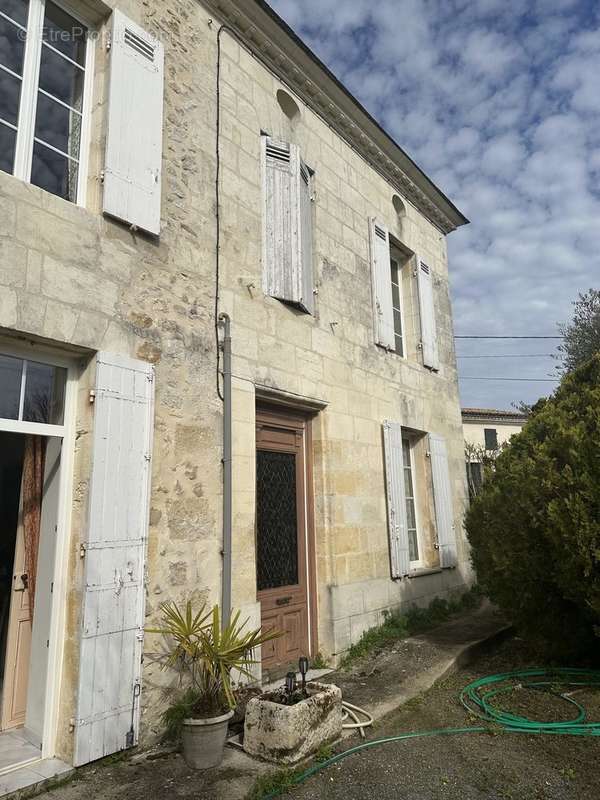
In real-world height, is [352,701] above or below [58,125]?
below

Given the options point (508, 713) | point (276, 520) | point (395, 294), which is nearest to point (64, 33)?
point (276, 520)

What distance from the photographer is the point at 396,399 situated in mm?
7074

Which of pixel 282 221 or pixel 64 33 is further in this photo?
pixel 282 221

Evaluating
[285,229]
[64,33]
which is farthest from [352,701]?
[64,33]

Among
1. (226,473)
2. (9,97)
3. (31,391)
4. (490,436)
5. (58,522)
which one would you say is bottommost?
(58,522)

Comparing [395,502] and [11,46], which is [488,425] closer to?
[395,502]

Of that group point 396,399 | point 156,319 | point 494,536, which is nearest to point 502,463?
point 494,536

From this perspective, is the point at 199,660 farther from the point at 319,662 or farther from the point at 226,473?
the point at 319,662

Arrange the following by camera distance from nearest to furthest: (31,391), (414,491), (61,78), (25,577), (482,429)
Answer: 1. (31,391)
2. (25,577)
3. (61,78)
4. (414,491)
5. (482,429)

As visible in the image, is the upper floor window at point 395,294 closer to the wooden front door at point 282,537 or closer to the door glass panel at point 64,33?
the wooden front door at point 282,537

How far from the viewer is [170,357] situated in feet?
13.5

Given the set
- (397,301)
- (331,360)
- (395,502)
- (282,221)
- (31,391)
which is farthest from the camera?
(397,301)

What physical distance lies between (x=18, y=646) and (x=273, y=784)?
71.4 inches

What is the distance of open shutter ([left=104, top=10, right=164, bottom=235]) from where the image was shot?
3.95 meters
